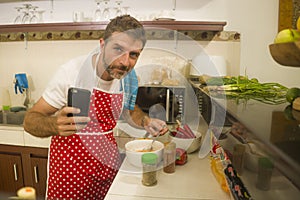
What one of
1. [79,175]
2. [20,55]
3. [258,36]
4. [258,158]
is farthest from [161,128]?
[20,55]

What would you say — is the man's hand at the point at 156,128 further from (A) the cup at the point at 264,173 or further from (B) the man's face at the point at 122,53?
(A) the cup at the point at 264,173

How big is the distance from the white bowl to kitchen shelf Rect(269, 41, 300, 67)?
53cm

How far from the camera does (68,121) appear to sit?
2.50 ft

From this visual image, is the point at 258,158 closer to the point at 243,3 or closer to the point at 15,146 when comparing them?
the point at 243,3

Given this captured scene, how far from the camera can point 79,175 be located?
40.0 inches

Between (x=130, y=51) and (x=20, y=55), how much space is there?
193cm

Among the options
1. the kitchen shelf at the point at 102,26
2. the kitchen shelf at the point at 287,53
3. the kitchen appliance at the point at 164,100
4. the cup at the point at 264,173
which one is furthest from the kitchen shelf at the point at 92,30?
the cup at the point at 264,173

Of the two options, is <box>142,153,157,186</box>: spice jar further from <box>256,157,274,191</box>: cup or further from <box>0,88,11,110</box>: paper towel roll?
<box>0,88,11,110</box>: paper towel roll

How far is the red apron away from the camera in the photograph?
0.98m

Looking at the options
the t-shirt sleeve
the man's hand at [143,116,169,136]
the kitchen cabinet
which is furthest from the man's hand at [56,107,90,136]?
the kitchen cabinet

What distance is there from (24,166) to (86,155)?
1114 millimetres

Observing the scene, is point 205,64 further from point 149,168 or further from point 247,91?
point 149,168

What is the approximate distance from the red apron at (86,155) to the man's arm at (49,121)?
13 cm

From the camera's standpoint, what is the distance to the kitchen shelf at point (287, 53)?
0.47 meters
